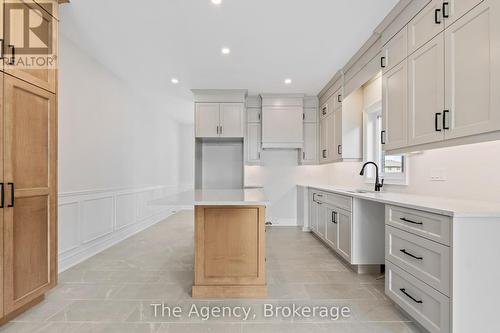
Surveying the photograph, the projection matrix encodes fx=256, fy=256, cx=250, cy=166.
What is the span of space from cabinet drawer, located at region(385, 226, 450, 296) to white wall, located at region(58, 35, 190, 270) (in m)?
1.94

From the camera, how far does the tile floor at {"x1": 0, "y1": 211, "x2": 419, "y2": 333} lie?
1868mm

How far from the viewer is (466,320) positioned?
144 centimetres

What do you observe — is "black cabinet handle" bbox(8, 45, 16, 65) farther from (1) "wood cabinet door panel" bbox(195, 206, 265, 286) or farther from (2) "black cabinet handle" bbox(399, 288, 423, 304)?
(2) "black cabinet handle" bbox(399, 288, 423, 304)

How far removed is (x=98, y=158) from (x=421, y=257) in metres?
3.77

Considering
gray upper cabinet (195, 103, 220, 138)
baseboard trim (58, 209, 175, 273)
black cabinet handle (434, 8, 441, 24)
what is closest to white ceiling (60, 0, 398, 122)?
black cabinet handle (434, 8, 441, 24)

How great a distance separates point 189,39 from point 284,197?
340 cm

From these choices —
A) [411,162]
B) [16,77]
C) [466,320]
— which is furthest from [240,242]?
[16,77]

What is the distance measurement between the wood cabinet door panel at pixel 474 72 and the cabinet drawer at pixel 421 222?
0.60 m

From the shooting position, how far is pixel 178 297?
7.44 ft

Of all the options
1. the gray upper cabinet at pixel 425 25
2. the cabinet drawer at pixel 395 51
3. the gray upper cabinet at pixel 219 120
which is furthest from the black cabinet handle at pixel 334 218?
the gray upper cabinet at pixel 219 120

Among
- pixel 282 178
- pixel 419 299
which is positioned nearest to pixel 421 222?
pixel 419 299

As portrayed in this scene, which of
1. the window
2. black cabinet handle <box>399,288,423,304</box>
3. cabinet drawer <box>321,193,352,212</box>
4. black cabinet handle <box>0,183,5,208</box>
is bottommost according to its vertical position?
black cabinet handle <box>399,288,423,304</box>

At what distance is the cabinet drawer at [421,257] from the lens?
150 cm

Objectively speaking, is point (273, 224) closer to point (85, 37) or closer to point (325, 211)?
point (325, 211)
